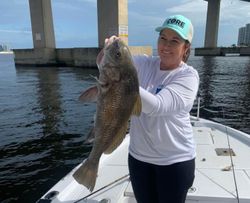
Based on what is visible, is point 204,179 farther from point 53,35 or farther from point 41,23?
point 53,35

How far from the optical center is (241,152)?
4531mm

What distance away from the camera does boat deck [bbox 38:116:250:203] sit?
127 inches

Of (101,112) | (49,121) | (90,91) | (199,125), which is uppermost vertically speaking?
(90,91)

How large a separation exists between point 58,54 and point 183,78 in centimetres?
3870

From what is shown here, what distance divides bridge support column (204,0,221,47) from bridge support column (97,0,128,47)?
4590 centimetres

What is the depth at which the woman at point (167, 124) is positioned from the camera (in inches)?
79.0

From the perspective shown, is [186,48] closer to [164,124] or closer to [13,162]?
[164,124]

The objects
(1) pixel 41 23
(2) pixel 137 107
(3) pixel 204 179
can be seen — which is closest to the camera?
(2) pixel 137 107

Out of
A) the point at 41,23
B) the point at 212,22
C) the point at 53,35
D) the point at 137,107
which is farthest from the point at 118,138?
the point at 212,22

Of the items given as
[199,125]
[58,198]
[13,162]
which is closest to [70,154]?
[13,162]

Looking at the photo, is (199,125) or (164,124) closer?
(164,124)

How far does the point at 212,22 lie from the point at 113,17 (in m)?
47.7

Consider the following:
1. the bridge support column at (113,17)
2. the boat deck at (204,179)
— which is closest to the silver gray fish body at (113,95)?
the boat deck at (204,179)

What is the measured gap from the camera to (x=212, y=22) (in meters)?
68.0
